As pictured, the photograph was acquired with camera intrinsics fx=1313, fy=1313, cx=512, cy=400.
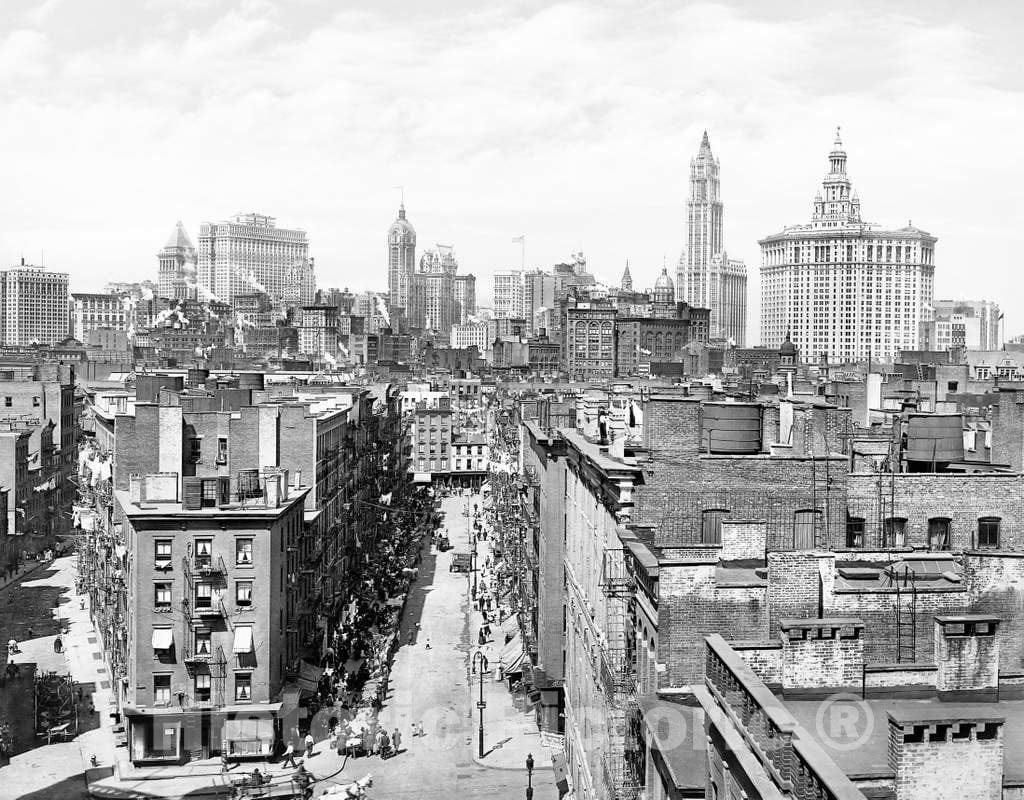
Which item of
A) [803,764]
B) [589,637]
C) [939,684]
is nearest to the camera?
[803,764]

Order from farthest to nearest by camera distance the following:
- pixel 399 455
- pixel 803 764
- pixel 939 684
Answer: pixel 399 455, pixel 939 684, pixel 803 764

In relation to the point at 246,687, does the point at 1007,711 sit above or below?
above

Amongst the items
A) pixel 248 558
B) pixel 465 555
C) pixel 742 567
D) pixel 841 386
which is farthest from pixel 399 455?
pixel 742 567

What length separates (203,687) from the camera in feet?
161

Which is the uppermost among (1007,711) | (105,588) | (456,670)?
(1007,711)

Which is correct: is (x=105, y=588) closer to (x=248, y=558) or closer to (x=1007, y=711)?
(x=248, y=558)

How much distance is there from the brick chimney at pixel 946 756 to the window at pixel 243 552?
3786 cm

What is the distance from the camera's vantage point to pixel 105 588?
63781mm

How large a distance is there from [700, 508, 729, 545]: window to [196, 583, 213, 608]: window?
25.8 meters

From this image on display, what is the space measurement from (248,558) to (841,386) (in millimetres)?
47690

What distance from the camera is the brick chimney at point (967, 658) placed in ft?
61.1

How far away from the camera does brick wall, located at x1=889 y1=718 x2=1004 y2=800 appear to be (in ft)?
47.4

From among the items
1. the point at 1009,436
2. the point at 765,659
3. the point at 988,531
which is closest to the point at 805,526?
the point at 988,531

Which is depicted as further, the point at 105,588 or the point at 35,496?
the point at 35,496
